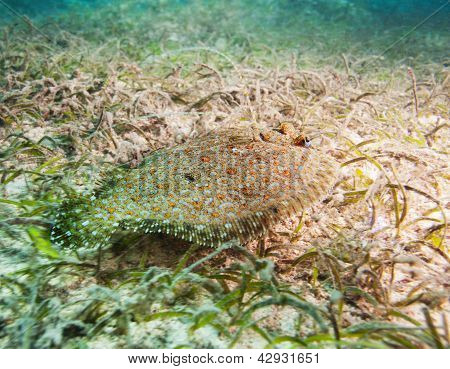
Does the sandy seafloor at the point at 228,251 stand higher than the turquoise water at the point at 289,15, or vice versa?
the turquoise water at the point at 289,15

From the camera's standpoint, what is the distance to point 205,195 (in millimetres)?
2078

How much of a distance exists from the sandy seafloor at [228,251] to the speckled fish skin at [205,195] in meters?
0.27

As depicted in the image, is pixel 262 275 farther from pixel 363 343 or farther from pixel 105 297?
pixel 105 297

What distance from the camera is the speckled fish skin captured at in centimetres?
200

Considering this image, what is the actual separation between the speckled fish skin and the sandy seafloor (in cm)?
27

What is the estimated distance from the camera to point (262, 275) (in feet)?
5.98

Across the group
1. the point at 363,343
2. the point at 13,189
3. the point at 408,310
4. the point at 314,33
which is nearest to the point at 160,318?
the point at 363,343

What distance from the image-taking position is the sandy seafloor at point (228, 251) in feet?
5.77
